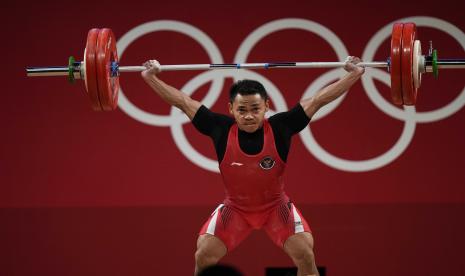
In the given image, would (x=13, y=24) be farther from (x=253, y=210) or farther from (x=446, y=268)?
(x=446, y=268)

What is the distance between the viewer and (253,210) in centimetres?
450

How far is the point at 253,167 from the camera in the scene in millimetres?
4438

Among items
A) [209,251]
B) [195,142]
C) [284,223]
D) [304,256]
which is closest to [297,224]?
[284,223]

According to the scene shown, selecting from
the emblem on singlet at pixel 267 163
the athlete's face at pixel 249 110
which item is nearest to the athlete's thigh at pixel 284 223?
the emblem on singlet at pixel 267 163

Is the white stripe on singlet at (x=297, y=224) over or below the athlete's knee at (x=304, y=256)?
over

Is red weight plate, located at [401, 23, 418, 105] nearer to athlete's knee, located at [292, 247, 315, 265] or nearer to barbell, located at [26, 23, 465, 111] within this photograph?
barbell, located at [26, 23, 465, 111]

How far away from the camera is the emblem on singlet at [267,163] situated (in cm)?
445

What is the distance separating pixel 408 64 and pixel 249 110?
867mm

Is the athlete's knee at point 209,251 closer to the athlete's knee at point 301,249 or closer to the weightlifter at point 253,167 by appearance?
the weightlifter at point 253,167

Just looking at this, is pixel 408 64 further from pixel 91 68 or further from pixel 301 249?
pixel 91 68

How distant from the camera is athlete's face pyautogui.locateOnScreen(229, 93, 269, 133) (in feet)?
14.5

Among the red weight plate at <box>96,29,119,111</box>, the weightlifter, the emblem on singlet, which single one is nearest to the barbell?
the red weight plate at <box>96,29,119,111</box>

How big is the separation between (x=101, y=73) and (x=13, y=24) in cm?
195

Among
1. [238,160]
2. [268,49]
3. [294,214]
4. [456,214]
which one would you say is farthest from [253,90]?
[456,214]
